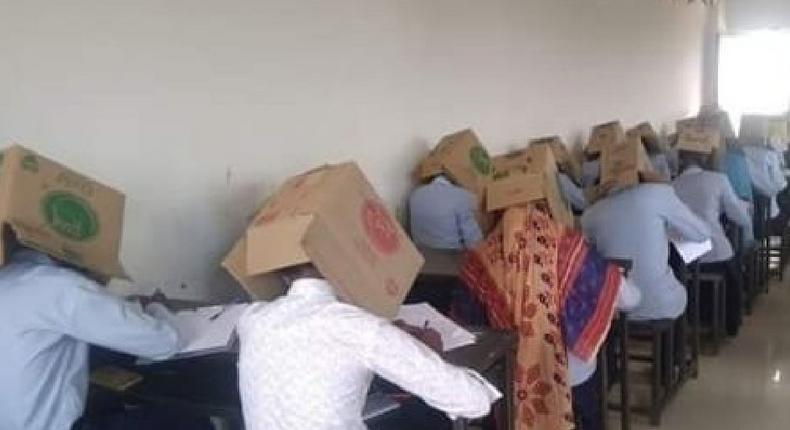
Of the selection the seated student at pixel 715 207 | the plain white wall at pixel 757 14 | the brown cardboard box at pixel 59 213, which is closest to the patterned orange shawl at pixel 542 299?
the brown cardboard box at pixel 59 213

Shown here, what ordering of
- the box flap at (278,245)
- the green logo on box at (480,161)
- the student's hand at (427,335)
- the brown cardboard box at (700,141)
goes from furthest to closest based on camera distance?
the brown cardboard box at (700,141), the green logo on box at (480,161), the student's hand at (427,335), the box flap at (278,245)

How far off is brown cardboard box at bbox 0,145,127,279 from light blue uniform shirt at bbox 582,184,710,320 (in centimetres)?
210

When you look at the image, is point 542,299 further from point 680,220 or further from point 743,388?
point 743,388

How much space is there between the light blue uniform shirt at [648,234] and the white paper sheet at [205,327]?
1754 millimetres

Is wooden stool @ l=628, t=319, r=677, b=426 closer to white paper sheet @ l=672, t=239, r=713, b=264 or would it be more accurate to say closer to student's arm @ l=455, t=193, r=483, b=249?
white paper sheet @ l=672, t=239, r=713, b=264

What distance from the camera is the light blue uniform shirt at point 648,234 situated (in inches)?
138

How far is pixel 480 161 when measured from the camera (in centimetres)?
403

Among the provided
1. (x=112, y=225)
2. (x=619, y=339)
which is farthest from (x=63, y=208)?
(x=619, y=339)

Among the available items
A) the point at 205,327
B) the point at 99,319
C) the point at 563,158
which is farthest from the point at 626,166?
the point at 99,319

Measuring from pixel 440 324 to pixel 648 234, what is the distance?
1.54 meters

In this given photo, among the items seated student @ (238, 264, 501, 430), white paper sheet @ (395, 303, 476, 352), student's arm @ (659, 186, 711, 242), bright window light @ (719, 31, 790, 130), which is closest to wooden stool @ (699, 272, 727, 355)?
student's arm @ (659, 186, 711, 242)

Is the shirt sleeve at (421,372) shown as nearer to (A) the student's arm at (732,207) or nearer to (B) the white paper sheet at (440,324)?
(B) the white paper sheet at (440,324)

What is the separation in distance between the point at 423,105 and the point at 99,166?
1822mm

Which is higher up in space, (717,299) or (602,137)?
(602,137)
